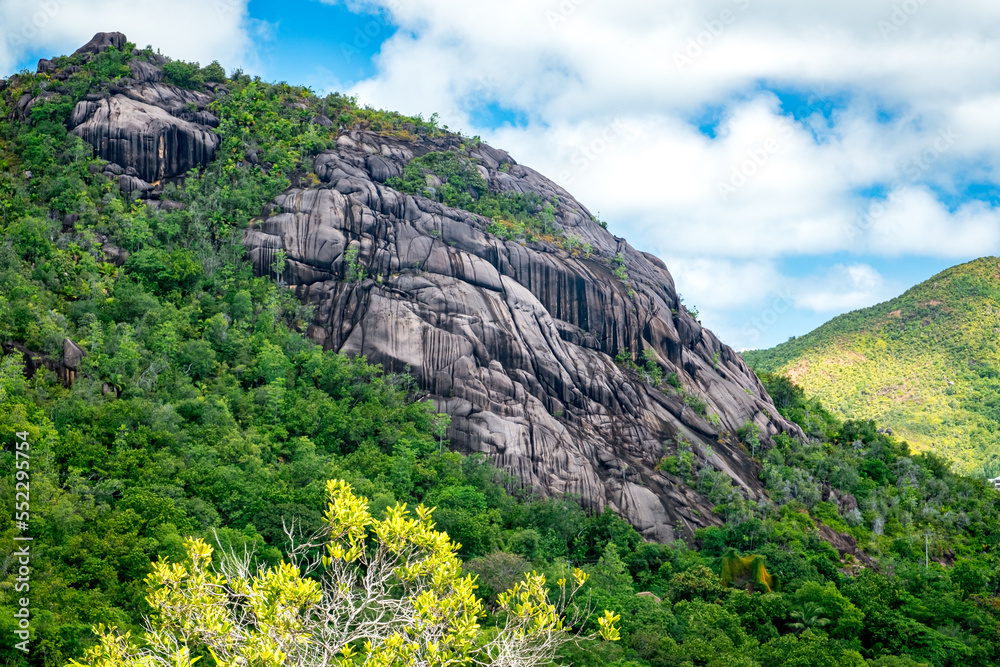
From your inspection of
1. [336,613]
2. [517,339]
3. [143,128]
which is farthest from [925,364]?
[336,613]

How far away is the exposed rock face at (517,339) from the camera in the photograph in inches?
2074

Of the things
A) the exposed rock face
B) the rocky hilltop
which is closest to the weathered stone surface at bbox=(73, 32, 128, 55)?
the rocky hilltop

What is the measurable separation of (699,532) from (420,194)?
123 feet

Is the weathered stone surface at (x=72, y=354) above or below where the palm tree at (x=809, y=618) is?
above

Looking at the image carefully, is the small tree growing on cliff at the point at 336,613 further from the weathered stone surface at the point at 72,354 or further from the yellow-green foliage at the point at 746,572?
the yellow-green foliage at the point at 746,572

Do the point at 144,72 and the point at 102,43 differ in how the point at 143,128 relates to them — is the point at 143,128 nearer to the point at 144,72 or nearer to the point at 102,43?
the point at 144,72

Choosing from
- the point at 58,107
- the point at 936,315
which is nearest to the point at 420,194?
the point at 58,107

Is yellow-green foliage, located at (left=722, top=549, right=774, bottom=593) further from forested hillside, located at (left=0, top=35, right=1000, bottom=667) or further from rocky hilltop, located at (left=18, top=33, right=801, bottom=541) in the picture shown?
rocky hilltop, located at (left=18, top=33, right=801, bottom=541)

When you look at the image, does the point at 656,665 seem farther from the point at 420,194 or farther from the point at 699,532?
the point at 420,194

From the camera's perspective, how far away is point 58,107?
203 feet

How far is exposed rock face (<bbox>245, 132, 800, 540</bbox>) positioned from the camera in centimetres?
5269

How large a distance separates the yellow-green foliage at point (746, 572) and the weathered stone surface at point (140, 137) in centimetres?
5255

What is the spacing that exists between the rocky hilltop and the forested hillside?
1415 mm

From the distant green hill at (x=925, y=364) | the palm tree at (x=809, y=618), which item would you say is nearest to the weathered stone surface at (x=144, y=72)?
the palm tree at (x=809, y=618)
